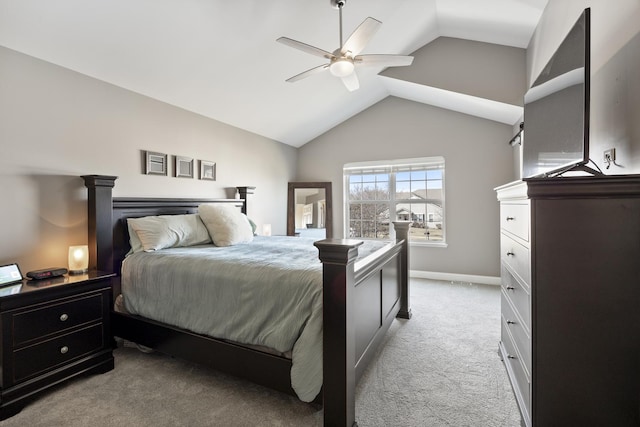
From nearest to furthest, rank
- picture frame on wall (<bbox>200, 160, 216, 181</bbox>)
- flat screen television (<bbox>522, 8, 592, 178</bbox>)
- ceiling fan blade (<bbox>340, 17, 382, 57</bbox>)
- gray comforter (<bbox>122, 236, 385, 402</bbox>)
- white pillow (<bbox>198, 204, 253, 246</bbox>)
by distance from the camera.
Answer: flat screen television (<bbox>522, 8, 592, 178</bbox>) < gray comforter (<bbox>122, 236, 385, 402</bbox>) < ceiling fan blade (<bbox>340, 17, 382, 57</bbox>) < white pillow (<bbox>198, 204, 253, 246</bbox>) < picture frame on wall (<bbox>200, 160, 216, 181</bbox>)

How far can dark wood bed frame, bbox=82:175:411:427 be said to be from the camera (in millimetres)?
1482

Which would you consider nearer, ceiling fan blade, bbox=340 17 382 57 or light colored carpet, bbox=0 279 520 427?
light colored carpet, bbox=0 279 520 427

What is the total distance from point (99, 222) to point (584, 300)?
323 cm

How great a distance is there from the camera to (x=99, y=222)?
250 centimetres

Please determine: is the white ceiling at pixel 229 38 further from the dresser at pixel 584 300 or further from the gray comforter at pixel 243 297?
the dresser at pixel 584 300

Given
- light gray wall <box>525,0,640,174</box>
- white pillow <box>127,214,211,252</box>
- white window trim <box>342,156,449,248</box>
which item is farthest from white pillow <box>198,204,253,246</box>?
light gray wall <box>525,0,640,174</box>

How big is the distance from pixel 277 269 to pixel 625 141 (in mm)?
2001

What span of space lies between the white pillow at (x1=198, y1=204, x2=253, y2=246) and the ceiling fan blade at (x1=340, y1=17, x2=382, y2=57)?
6.48 feet

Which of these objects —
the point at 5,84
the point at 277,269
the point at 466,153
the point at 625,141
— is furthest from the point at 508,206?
the point at 5,84

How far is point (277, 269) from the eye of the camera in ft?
6.03

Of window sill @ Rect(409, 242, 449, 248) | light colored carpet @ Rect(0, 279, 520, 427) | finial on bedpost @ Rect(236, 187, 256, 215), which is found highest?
finial on bedpost @ Rect(236, 187, 256, 215)

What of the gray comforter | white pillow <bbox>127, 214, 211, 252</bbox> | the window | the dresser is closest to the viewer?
the dresser

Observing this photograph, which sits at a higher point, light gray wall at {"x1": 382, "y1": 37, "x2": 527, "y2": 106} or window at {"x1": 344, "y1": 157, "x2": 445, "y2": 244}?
light gray wall at {"x1": 382, "y1": 37, "x2": 527, "y2": 106}

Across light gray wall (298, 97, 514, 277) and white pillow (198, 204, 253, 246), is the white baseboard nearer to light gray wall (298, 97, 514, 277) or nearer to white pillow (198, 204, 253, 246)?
light gray wall (298, 97, 514, 277)
